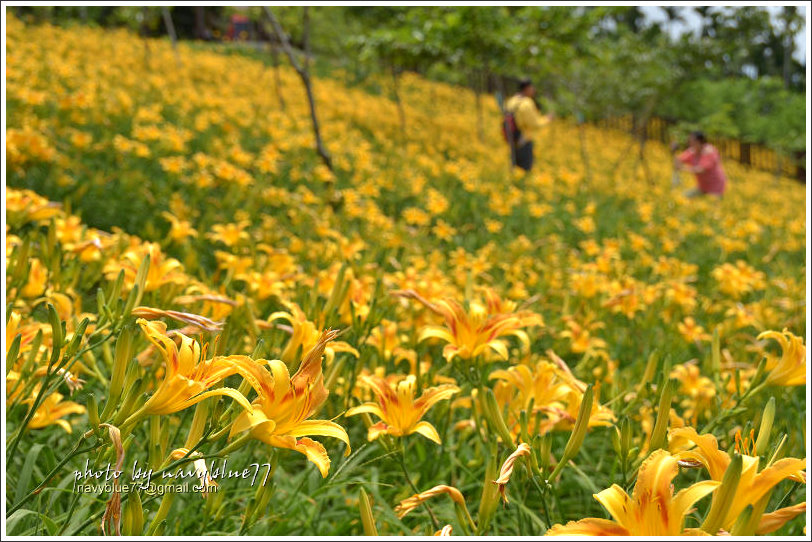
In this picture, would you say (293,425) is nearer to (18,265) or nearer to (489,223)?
(18,265)

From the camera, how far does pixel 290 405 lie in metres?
0.77

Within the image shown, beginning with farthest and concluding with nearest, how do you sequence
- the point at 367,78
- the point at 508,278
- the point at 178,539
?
the point at 367,78 < the point at 508,278 < the point at 178,539

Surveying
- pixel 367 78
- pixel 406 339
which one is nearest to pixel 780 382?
pixel 406 339

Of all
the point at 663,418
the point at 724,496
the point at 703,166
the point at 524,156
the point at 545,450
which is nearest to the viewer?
the point at 724,496

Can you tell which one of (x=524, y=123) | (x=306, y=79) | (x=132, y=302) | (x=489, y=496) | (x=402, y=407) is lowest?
(x=489, y=496)

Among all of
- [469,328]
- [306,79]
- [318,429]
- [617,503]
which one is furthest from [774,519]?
[306,79]

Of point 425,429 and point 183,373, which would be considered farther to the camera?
point 425,429

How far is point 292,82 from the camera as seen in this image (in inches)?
432

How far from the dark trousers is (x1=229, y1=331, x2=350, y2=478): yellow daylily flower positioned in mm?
7453

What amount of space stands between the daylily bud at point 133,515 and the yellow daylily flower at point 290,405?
0.59ft

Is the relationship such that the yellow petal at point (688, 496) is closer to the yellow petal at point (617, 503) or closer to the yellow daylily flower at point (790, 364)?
the yellow petal at point (617, 503)

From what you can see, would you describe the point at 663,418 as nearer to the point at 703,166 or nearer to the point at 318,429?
the point at 318,429

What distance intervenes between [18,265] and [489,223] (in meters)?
3.95

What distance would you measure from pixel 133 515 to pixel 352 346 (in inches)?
31.8
